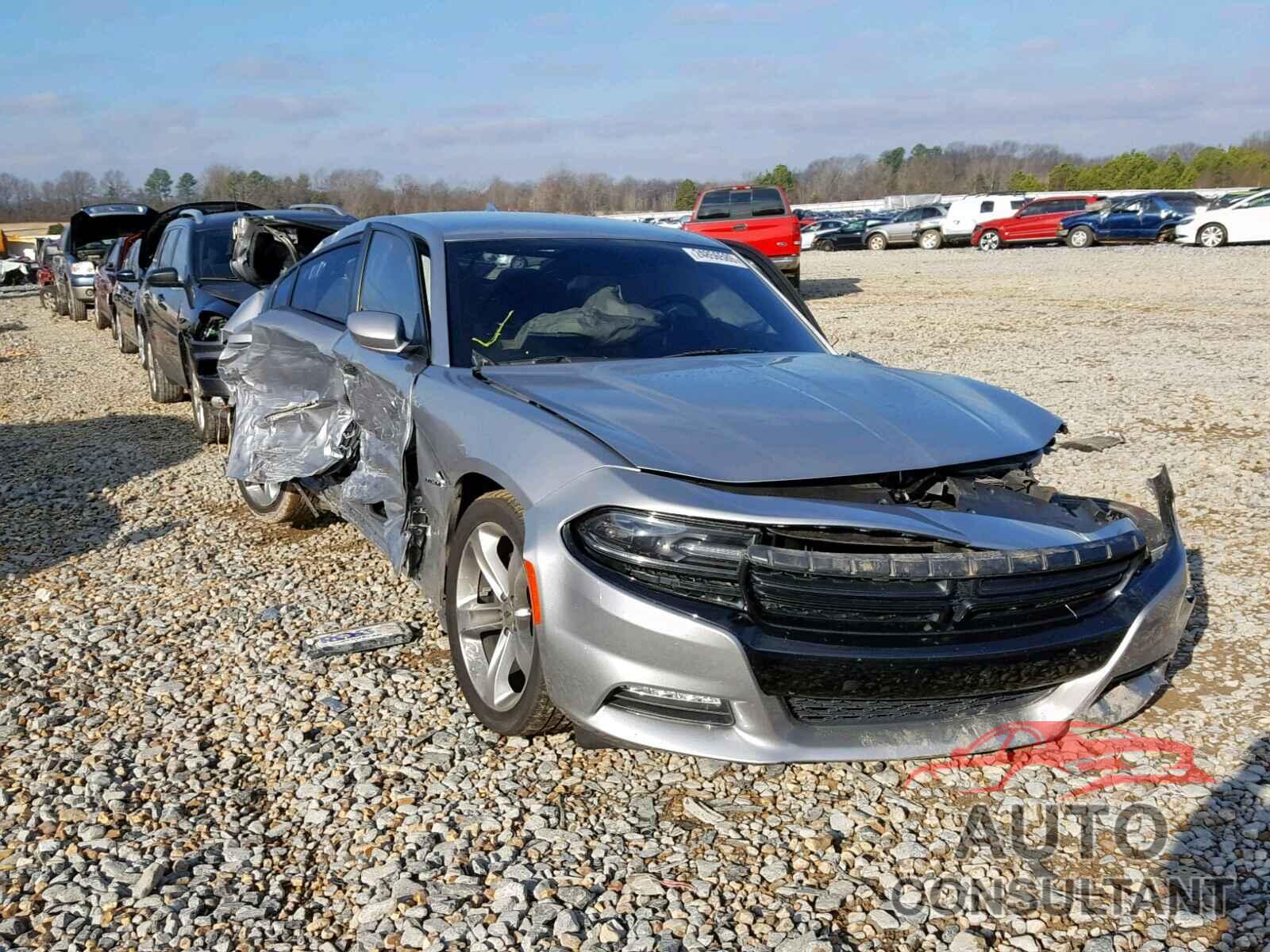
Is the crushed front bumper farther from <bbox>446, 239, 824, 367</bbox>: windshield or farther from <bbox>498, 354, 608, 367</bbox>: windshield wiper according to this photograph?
<bbox>446, 239, 824, 367</bbox>: windshield

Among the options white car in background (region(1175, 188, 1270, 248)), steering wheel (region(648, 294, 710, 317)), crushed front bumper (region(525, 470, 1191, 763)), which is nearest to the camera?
crushed front bumper (region(525, 470, 1191, 763))

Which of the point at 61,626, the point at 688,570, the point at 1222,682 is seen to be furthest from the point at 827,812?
the point at 61,626

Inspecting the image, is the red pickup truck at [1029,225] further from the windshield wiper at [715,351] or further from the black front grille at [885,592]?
the black front grille at [885,592]

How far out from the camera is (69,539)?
5859mm

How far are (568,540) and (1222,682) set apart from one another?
247 centimetres

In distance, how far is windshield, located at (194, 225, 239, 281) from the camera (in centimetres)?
900

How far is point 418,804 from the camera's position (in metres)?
3.08

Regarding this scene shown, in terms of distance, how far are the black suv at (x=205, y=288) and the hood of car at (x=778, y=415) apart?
4.53 metres

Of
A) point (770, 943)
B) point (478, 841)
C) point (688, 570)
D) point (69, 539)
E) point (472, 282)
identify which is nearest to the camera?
point (770, 943)

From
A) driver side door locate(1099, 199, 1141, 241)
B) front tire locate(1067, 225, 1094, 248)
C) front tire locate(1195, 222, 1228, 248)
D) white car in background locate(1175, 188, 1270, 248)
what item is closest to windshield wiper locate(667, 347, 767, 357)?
white car in background locate(1175, 188, 1270, 248)

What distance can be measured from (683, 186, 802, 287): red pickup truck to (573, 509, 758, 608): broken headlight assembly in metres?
14.9

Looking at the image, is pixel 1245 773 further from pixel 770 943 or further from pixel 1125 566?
pixel 770 943

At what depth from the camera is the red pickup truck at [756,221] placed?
1778 centimetres

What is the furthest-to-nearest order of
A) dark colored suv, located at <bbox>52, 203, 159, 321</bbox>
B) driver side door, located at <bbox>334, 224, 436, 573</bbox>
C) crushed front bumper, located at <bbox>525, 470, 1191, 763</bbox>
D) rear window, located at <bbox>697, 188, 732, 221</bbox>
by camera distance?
1. rear window, located at <bbox>697, 188, 732, 221</bbox>
2. dark colored suv, located at <bbox>52, 203, 159, 321</bbox>
3. driver side door, located at <bbox>334, 224, 436, 573</bbox>
4. crushed front bumper, located at <bbox>525, 470, 1191, 763</bbox>
